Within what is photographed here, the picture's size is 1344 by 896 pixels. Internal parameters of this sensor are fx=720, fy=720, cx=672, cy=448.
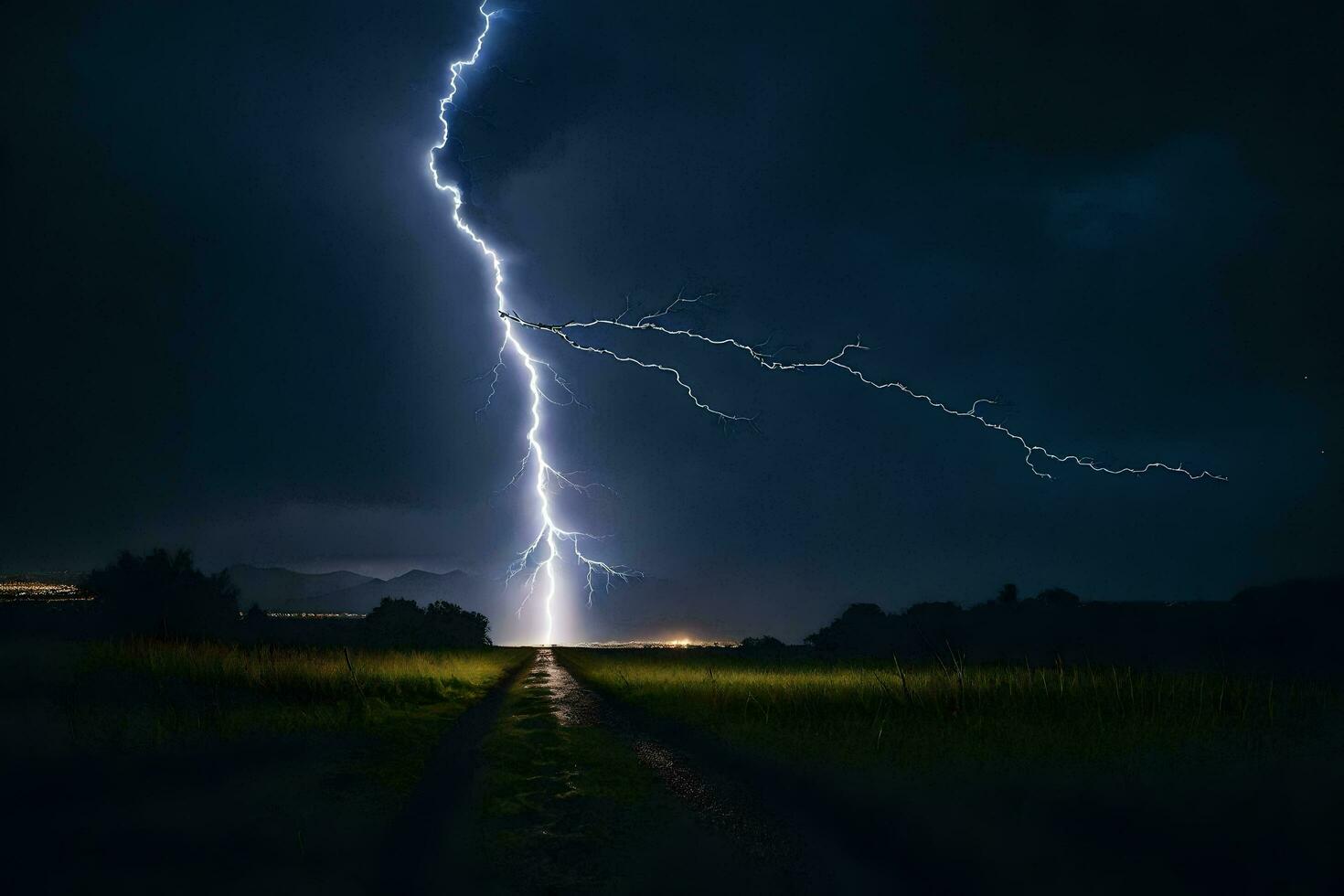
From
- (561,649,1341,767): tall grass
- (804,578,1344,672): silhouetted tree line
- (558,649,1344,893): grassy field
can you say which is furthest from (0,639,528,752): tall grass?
(804,578,1344,672): silhouetted tree line

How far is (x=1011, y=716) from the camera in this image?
9.02 m

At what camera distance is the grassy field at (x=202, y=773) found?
4266 millimetres

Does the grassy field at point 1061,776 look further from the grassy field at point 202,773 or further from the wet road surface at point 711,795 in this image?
the grassy field at point 202,773

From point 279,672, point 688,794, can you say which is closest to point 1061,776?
point 688,794

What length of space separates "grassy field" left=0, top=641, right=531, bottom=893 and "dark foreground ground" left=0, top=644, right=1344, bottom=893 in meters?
0.03

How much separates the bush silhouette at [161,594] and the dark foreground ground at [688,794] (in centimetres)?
3152

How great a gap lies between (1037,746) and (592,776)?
445cm

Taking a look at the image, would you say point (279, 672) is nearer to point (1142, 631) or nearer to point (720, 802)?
point (720, 802)

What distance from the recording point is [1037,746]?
285 inches

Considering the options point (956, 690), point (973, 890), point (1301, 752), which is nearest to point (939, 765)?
point (973, 890)

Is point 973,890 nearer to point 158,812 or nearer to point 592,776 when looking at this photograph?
point 592,776

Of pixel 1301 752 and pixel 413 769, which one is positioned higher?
pixel 1301 752

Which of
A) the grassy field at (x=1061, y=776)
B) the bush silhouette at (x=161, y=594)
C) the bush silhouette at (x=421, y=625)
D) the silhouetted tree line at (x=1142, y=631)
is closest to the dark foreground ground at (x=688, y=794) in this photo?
the grassy field at (x=1061, y=776)

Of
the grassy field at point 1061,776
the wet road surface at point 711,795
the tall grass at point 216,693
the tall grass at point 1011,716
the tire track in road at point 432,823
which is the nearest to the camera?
the tire track in road at point 432,823
